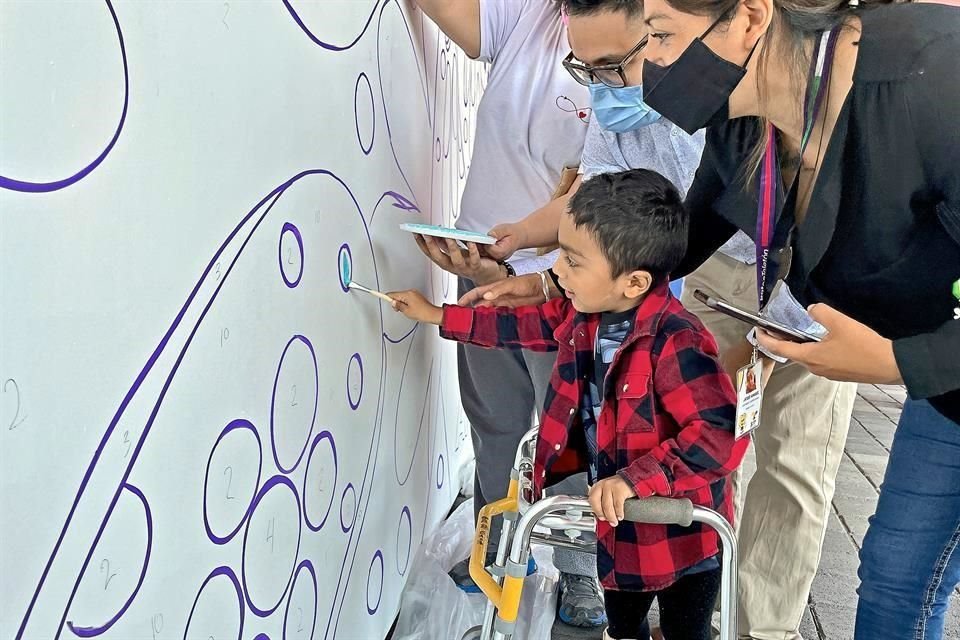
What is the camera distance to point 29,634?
68cm

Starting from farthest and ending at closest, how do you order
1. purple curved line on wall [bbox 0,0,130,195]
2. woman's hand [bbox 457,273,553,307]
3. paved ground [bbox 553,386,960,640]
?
1. paved ground [bbox 553,386,960,640]
2. woman's hand [bbox 457,273,553,307]
3. purple curved line on wall [bbox 0,0,130,195]

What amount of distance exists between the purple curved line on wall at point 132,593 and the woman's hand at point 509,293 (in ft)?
3.13

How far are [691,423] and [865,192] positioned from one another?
1.65ft

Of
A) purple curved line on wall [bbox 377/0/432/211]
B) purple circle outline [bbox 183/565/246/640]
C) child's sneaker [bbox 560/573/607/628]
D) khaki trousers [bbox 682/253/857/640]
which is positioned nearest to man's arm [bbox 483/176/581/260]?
purple curved line on wall [bbox 377/0/432/211]

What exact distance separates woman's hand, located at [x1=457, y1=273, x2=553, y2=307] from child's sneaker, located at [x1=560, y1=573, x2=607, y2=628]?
86 centimetres

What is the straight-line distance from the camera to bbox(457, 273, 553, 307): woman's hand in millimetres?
1709

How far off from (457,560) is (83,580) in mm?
1593

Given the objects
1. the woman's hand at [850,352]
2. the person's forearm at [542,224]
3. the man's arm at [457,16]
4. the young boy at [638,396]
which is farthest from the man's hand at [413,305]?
the woman's hand at [850,352]

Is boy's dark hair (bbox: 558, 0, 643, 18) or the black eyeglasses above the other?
boy's dark hair (bbox: 558, 0, 643, 18)

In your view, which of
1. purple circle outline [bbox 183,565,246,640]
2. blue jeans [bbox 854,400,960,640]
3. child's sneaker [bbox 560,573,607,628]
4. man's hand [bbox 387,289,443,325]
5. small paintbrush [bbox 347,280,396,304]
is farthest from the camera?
child's sneaker [bbox 560,573,607,628]

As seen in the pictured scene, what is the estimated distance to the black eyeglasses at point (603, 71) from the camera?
1550mm

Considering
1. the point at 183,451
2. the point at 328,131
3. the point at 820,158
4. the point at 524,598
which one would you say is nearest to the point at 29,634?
the point at 183,451

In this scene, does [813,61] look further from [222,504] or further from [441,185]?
[441,185]

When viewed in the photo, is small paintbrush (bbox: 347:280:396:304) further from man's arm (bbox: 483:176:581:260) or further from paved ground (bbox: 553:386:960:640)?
paved ground (bbox: 553:386:960:640)
